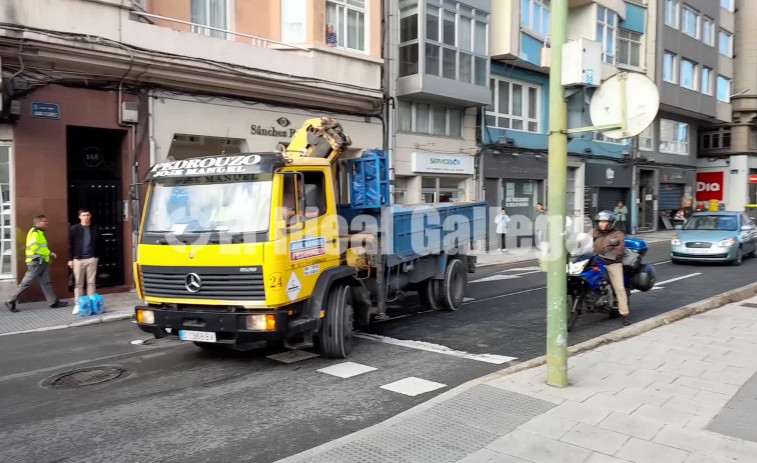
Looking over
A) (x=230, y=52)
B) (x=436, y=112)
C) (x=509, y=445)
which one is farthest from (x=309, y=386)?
(x=436, y=112)

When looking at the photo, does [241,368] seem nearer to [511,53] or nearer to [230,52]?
[230,52]

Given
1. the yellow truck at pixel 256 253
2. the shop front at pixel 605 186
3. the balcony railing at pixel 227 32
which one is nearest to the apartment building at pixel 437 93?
the balcony railing at pixel 227 32

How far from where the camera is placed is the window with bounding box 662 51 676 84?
29.9m

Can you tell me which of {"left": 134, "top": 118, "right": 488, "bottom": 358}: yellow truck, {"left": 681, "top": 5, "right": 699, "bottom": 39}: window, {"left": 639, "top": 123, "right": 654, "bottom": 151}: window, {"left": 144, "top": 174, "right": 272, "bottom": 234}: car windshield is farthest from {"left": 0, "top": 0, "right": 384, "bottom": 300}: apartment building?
{"left": 681, "top": 5, "right": 699, "bottom": 39}: window

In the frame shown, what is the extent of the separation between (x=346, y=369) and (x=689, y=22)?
34054 millimetres

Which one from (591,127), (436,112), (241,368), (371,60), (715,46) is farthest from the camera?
(715,46)

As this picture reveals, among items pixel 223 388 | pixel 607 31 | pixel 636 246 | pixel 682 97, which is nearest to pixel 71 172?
pixel 223 388

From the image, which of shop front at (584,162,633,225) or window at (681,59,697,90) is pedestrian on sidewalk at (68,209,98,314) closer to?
shop front at (584,162,633,225)

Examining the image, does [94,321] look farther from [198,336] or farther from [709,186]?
[709,186]

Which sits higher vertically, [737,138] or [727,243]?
[737,138]

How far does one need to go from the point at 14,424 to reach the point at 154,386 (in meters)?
1.28

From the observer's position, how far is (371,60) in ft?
53.9

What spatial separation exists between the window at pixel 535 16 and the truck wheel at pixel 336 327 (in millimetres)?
17559

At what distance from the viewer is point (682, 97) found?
30.9 m
